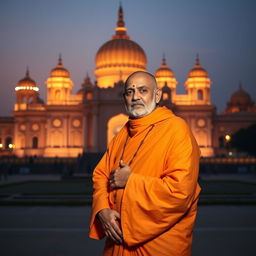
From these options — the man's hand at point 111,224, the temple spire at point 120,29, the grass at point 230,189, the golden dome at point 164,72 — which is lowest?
the grass at point 230,189

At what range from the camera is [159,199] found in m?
3.49

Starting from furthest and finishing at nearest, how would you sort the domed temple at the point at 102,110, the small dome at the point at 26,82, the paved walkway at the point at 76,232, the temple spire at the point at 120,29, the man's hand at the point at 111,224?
the small dome at the point at 26,82
the temple spire at the point at 120,29
the domed temple at the point at 102,110
the paved walkway at the point at 76,232
the man's hand at the point at 111,224

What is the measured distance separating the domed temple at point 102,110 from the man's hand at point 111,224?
169 ft

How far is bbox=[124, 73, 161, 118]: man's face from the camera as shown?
13.2 feet

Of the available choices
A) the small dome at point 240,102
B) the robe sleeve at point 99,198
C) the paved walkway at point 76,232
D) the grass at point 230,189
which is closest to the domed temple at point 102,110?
the small dome at point 240,102

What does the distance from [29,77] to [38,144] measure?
1557 centimetres

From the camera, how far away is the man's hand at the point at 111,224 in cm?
Answer: 361

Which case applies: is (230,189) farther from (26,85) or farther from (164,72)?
(26,85)

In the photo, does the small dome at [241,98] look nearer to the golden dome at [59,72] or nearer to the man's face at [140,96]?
the golden dome at [59,72]

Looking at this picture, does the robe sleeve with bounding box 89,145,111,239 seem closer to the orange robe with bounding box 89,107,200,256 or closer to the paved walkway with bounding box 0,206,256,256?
the orange robe with bounding box 89,107,200,256

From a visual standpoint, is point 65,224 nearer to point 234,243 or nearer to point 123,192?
point 234,243

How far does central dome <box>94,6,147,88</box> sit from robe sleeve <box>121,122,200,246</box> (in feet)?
195

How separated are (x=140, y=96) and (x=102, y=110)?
52455 millimetres

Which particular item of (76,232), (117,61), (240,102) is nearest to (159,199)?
(76,232)
